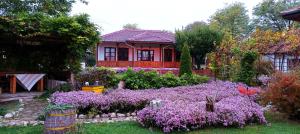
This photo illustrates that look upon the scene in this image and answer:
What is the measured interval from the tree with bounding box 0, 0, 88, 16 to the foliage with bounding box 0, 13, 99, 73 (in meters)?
5.49

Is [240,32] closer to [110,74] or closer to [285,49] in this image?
[285,49]

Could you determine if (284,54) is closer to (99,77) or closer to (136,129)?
(99,77)

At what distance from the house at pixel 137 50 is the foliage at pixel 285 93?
20.6 m

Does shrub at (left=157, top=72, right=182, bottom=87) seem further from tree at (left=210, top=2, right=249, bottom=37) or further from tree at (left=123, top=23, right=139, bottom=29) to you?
tree at (left=123, top=23, right=139, bottom=29)

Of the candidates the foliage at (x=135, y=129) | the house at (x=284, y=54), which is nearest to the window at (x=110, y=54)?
the house at (x=284, y=54)

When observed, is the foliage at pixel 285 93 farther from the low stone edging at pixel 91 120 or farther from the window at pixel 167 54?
the window at pixel 167 54

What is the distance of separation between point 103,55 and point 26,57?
15.4 m

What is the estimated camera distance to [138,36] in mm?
29141

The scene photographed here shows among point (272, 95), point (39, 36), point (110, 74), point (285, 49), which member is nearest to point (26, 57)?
point (39, 36)

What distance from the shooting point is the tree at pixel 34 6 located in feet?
62.2

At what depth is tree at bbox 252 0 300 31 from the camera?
129ft

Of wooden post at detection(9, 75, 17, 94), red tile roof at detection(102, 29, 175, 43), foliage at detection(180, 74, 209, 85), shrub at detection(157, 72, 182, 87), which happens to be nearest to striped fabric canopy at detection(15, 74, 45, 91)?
wooden post at detection(9, 75, 17, 94)

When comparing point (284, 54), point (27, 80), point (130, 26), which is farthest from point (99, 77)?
point (130, 26)

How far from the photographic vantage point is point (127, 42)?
28844mm
